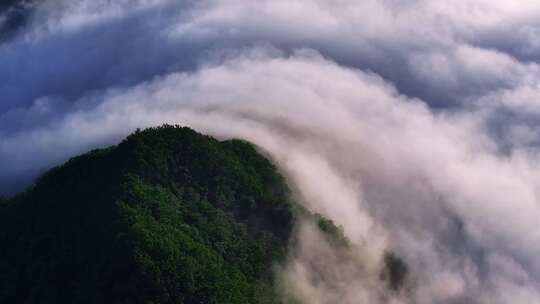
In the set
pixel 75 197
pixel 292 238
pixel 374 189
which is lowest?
pixel 75 197

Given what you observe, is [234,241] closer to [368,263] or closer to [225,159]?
[225,159]

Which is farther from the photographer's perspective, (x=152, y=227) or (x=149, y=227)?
(x=152, y=227)

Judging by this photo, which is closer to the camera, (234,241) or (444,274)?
(234,241)

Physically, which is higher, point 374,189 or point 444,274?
point 374,189

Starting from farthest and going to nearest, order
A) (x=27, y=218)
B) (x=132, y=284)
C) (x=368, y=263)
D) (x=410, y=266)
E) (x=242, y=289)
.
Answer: (x=410, y=266)
(x=368, y=263)
(x=27, y=218)
(x=242, y=289)
(x=132, y=284)

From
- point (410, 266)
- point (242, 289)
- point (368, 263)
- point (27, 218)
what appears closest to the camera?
point (242, 289)

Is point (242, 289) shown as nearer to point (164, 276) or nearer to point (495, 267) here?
point (164, 276)

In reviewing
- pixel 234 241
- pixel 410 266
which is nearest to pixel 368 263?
pixel 410 266

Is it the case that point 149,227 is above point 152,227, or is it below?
below
